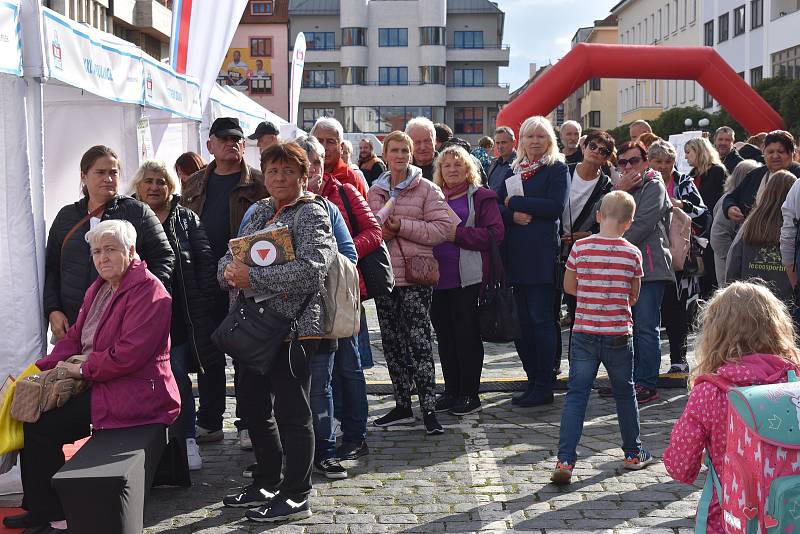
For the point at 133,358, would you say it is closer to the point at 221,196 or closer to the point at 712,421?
the point at 221,196

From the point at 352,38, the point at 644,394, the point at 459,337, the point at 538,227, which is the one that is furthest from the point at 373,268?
the point at 352,38

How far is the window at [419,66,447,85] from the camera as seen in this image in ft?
282

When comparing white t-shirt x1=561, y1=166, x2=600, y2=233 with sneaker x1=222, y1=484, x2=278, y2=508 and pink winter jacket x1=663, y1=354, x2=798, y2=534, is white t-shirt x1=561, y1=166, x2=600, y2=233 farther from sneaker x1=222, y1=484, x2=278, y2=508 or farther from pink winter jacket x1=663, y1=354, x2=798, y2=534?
pink winter jacket x1=663, y1=354, x2=798, y2=534

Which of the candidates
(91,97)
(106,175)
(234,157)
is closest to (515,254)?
(234,157)

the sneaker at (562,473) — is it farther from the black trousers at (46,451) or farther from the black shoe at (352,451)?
the black trousers at (46,451)

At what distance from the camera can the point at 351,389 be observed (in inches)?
253

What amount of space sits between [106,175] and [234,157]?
1.12m

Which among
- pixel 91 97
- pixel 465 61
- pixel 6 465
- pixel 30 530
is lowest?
pixel 30 530

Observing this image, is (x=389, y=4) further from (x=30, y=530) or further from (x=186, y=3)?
(x=30, y=530)

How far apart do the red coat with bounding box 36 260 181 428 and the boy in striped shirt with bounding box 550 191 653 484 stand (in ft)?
7.33

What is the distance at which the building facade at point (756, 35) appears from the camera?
43906 mm

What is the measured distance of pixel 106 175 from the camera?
5852mm

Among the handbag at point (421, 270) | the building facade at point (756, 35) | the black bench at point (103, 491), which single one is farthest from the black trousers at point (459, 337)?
the building facade at point (756, 35)

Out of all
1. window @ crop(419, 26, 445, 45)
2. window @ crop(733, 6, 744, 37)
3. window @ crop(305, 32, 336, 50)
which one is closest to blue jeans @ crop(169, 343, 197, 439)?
window @ crop(733, 6, 744, 37)
